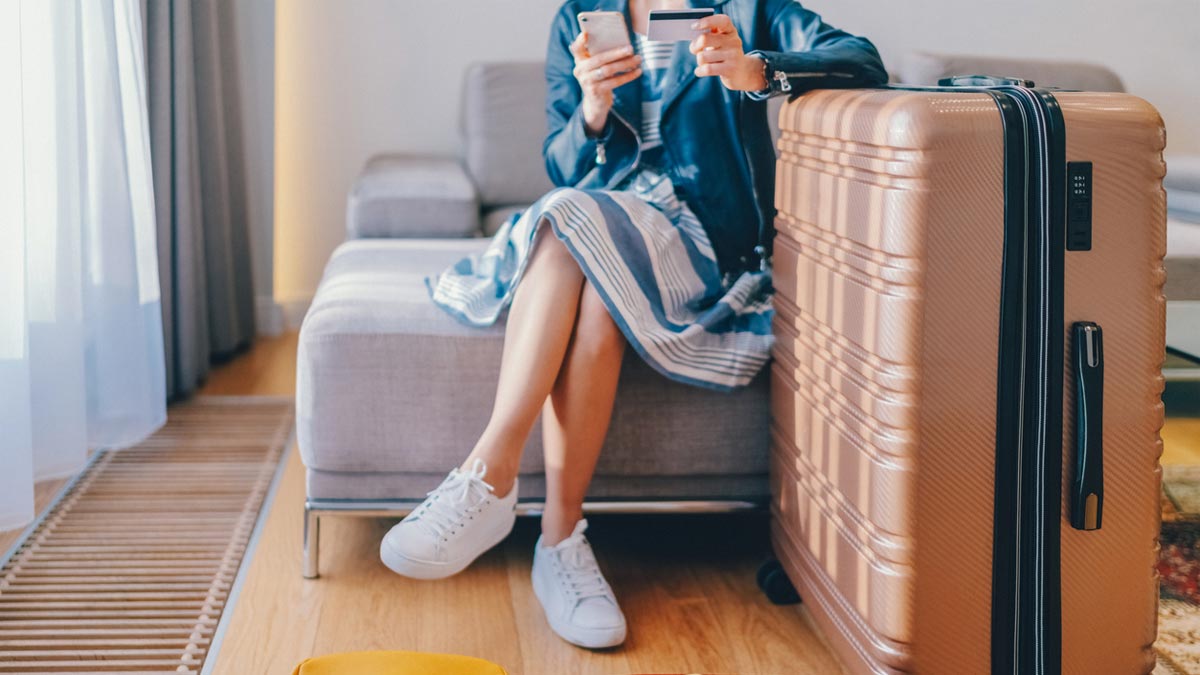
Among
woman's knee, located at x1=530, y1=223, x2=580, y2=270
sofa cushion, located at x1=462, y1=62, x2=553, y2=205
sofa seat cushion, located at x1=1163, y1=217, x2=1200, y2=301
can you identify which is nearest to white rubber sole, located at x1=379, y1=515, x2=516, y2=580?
woman's knee, located at x1=530, y1=223, x2=580, y2=270

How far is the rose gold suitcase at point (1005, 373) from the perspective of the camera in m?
0.99

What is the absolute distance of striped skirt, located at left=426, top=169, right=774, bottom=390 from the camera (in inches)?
54.4

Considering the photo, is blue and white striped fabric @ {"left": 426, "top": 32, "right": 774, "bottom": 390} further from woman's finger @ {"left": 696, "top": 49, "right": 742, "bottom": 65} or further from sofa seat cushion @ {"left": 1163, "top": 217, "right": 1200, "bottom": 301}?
sofa seat cushion @ {"left": 1163, "top": 217, "right": 1200, "bottom": 301}

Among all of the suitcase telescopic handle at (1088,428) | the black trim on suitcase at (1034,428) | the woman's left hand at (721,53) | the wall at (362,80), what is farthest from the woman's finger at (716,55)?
the wall at (362,80)

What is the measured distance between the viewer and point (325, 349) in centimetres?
146

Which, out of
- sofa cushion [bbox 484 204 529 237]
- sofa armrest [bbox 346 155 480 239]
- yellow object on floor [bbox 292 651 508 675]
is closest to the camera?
yellow object on floor [bbox 292 651 508 675]

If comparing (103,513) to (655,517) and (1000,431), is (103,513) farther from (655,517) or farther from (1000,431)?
(1000,431)

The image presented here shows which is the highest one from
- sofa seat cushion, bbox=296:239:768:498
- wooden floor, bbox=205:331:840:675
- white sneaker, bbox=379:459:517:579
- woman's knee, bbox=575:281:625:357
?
woman's knee, bbox=575:281:625:357

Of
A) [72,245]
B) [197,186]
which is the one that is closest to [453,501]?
[72,245]

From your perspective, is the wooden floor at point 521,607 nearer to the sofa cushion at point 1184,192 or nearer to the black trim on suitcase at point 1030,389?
the black trim on suitcase at point 1030,389

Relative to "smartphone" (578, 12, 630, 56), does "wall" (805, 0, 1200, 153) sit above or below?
above

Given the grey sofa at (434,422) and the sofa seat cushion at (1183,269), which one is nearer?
the grey sofa at (434,422)

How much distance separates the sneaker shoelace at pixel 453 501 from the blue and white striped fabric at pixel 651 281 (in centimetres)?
22

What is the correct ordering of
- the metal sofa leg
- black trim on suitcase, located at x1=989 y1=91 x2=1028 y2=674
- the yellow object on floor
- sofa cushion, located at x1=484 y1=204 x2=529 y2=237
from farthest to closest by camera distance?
sofa cushion, located at x1=484 y1=204 x2=529 y2=237
the metal sofa leg
the yellow object on floor
black trim on suitcase, located at x1=989 y1=91 x2=1028 y2=674
